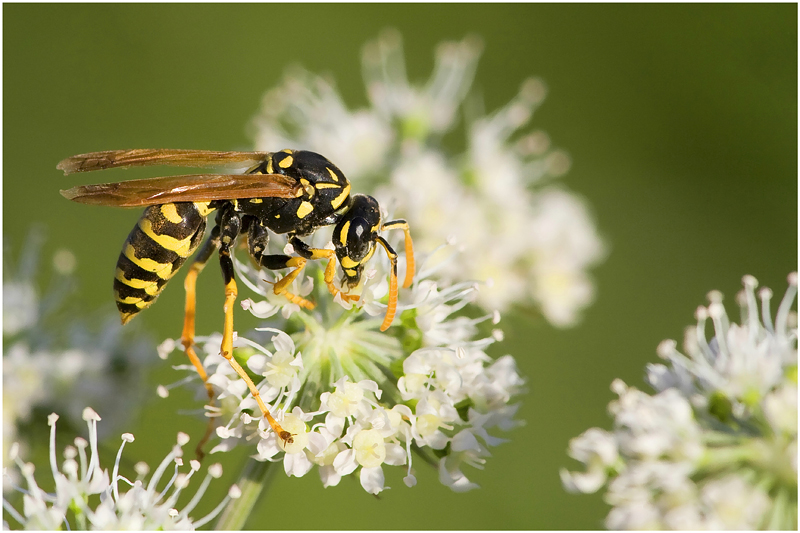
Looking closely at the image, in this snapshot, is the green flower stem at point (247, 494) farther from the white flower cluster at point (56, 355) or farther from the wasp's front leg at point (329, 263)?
the white flower cluster at point (56, 355)

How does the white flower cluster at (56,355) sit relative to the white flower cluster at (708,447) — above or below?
above

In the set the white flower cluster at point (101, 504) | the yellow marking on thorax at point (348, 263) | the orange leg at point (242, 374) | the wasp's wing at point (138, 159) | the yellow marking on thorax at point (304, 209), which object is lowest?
the white flower cluster at point (101, 504)

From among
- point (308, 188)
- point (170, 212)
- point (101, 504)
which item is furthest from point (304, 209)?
point (101, 504)

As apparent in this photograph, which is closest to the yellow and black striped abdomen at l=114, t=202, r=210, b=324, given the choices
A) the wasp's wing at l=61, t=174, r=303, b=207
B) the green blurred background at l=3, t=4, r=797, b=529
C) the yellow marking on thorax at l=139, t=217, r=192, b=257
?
the yellow marking on thorax at l=139, t=217, r=192, b=257

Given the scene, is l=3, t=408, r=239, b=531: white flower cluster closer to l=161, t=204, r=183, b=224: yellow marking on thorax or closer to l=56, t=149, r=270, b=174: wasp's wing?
l=161, t=204, r=183, b=224: yellow marking on thorax

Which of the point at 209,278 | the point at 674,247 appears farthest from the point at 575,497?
the point at 209,278

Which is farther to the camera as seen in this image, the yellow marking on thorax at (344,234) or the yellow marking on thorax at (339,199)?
the yellow marking on thorax at (339,199)

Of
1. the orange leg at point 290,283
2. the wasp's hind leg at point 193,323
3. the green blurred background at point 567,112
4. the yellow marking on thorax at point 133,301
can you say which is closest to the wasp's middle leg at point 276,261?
the orange leg at point 290,283
